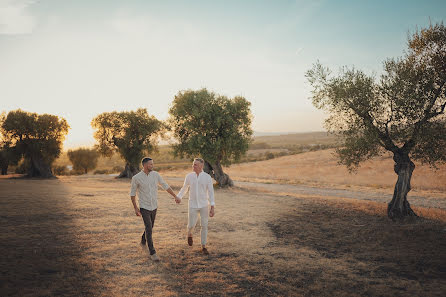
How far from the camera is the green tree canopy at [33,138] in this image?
42094mm

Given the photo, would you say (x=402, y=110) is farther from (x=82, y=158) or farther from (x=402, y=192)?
(x=82, y=158)

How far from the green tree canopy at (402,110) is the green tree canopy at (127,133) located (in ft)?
114

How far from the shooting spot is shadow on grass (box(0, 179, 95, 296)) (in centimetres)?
639

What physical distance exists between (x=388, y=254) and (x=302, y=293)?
555 centimetres

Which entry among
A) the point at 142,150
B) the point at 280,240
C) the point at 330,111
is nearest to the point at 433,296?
the point at 280,240

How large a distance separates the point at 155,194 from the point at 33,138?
1794 inches

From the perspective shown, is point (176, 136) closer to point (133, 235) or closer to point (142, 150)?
point (142, 150)

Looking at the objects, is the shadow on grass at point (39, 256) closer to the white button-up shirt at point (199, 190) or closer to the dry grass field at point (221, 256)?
the dry grass field at point (221, 256)

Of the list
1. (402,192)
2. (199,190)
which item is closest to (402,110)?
(402,192)

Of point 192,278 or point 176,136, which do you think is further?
point 176,136

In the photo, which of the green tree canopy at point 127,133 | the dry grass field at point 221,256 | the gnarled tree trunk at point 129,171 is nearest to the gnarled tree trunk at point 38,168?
the green tree canopy at point 127,133

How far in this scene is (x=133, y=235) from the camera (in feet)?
37.3

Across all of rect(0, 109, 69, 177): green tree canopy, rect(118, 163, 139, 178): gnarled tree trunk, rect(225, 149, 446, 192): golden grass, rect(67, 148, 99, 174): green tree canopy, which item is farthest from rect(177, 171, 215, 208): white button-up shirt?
rect(67, 148, 99, 174): green tree canopy

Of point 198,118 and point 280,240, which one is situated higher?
point 198,118
